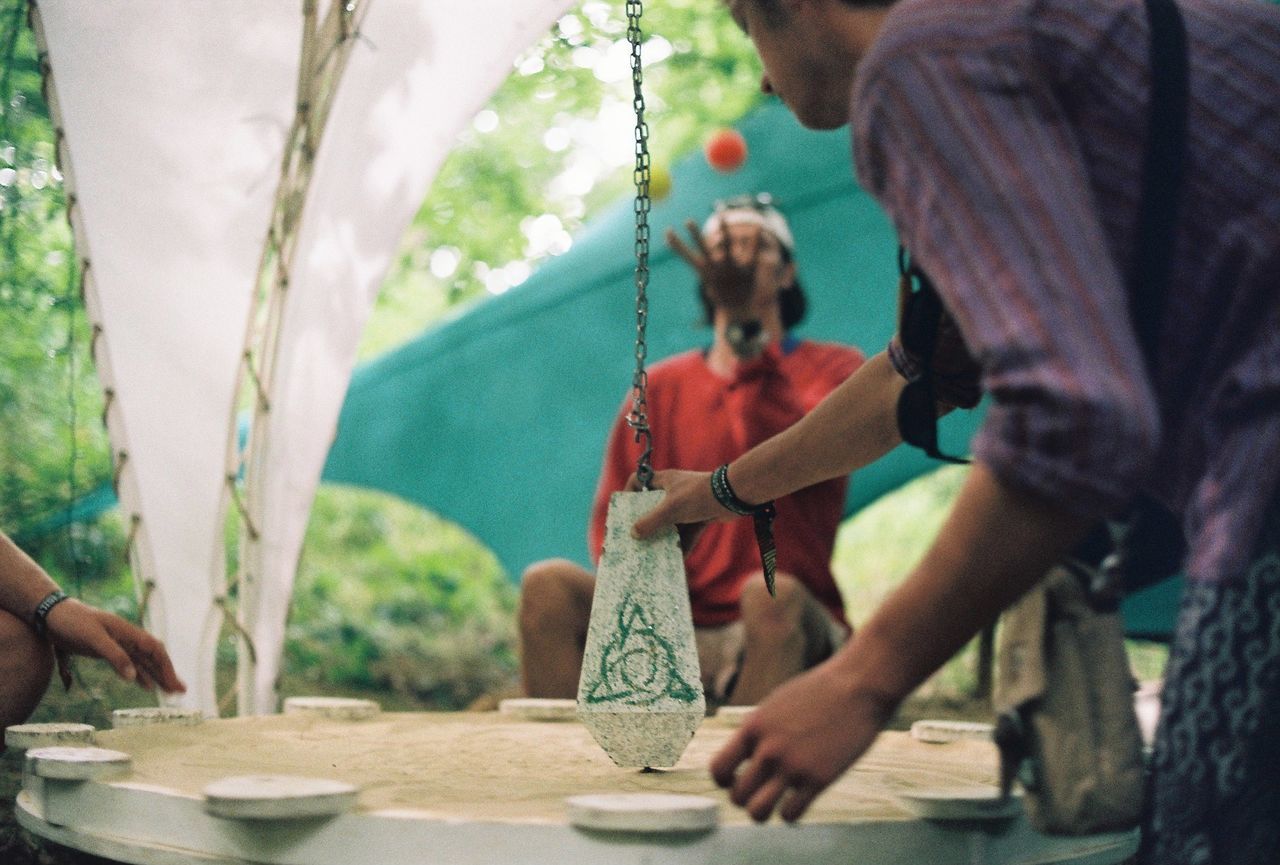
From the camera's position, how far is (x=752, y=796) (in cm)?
82

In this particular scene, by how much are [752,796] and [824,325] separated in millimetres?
2885

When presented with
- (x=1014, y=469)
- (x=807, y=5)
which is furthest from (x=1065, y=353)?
(x=807, y=5)

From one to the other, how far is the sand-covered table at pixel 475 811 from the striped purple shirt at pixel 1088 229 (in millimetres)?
453

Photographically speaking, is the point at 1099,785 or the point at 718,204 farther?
the point at 718,204

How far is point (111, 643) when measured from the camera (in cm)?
Answer: 179

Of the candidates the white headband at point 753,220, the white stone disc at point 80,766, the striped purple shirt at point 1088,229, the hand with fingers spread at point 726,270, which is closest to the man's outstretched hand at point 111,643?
the white stone disc at point 80,766

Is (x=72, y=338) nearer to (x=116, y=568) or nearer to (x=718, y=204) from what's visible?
(x=718, y=204)

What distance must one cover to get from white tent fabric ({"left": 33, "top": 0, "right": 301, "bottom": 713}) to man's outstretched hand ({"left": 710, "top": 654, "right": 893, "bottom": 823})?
190 cm

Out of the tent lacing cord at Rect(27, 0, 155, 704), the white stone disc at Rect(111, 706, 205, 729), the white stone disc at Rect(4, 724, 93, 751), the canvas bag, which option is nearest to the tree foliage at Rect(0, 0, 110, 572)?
the tent lacing cord at Rect(27, 0, 155, 704)

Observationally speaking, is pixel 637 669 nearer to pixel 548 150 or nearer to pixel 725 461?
pixel 725 461

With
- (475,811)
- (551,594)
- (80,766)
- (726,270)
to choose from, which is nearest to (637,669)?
(475,811)

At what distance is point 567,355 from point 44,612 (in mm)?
2374

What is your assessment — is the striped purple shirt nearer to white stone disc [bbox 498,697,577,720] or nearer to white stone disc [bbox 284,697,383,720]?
white stone disc [bbox 498,697,577,720]

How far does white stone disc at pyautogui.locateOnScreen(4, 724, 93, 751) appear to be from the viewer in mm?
1642
